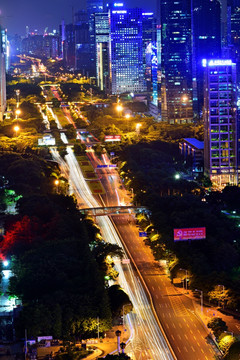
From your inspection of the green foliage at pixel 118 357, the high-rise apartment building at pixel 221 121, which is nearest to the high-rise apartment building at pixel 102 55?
the high-rise apartment building at pixel 221 121

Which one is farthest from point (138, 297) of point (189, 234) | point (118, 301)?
point (189, 234)

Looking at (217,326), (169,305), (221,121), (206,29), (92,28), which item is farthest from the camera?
(92,28)

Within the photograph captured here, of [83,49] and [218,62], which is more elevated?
[83,49]

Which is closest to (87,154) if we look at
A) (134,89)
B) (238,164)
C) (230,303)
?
(238,164)

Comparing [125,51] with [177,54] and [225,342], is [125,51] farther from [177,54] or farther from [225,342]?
[225,342]

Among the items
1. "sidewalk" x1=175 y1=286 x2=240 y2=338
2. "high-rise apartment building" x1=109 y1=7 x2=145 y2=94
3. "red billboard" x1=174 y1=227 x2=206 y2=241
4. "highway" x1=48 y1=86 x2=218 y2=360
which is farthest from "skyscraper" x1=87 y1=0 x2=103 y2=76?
"sidewalk" x1=175 y1=286 x2=240 y2=338

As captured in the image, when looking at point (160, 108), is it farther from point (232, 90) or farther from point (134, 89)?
point (232, 90)

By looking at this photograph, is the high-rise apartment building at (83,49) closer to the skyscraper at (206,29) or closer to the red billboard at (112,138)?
the skyscraper at (206,29)
